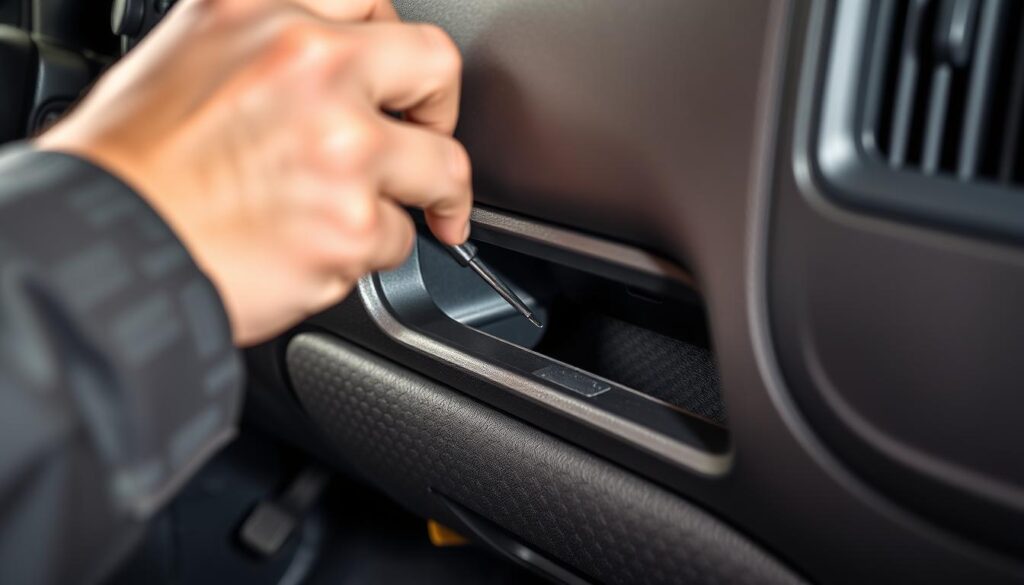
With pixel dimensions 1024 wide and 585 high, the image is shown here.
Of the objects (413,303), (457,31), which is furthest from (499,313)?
(457,31)

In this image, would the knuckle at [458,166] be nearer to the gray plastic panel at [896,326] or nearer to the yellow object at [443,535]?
the gray plastic panel at [896,326]

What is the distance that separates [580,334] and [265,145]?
1.34ft

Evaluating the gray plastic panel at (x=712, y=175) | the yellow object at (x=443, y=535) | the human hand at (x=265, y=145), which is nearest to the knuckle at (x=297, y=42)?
the human hand at (x=265, y=145)

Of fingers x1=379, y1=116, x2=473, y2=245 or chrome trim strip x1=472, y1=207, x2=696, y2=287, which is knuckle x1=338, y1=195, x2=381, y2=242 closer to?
fingers x1=379, y1=116, x2=473, y2=245

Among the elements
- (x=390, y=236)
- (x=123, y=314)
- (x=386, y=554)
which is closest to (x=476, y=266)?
(x=390, y=236)

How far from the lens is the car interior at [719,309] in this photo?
0.37 meters

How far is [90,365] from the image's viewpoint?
31 centimetres

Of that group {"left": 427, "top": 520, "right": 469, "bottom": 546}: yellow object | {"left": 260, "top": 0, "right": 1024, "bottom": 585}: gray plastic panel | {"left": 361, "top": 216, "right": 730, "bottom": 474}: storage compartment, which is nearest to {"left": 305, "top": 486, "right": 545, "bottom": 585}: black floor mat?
{"left": 427, "top": 520, "right": 469, "bottom": 546}: yellow object

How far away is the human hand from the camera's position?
0.36 metres

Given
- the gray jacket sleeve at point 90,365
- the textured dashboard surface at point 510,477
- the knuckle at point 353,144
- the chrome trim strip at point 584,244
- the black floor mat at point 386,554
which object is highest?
the knuckle at point 353,144

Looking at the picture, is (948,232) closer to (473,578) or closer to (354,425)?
(354,425)

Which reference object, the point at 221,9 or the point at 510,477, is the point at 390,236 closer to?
the point at 221,9

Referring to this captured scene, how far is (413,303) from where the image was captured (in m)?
0.68

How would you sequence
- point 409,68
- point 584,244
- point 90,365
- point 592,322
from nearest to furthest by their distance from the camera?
point 90,365 → point 409,68 → point 584,244 → point 592,322
